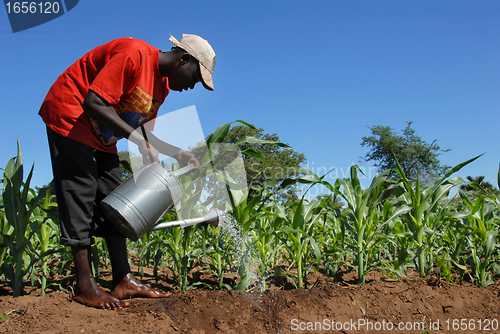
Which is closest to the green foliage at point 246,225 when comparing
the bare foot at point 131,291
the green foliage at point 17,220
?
the green foliage at point 17,220

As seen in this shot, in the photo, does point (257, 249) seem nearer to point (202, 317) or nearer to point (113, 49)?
point (202, 317)

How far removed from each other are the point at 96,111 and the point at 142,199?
18.8 inches

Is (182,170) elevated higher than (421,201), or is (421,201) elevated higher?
(182,170)

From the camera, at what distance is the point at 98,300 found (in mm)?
1626

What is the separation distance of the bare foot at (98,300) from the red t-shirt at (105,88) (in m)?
0.79

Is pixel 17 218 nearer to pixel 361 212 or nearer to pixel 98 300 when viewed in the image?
pixel 98 300

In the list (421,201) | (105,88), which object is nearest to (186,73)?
(105,88)

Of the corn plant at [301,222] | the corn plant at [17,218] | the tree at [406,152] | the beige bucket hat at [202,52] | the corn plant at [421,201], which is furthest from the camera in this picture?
the tree at [406,152]

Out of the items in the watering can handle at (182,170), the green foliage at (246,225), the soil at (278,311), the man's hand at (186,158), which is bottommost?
the soil at (278,311)

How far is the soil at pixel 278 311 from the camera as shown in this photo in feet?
4.80

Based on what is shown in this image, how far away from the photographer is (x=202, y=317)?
1.64 metres

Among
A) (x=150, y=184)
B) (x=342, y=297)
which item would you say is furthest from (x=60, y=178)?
(x=342, y=297)

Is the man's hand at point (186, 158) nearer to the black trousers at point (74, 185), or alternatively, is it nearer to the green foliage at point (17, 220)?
the black trousers at point (74, 185)

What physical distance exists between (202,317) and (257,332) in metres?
0.30
